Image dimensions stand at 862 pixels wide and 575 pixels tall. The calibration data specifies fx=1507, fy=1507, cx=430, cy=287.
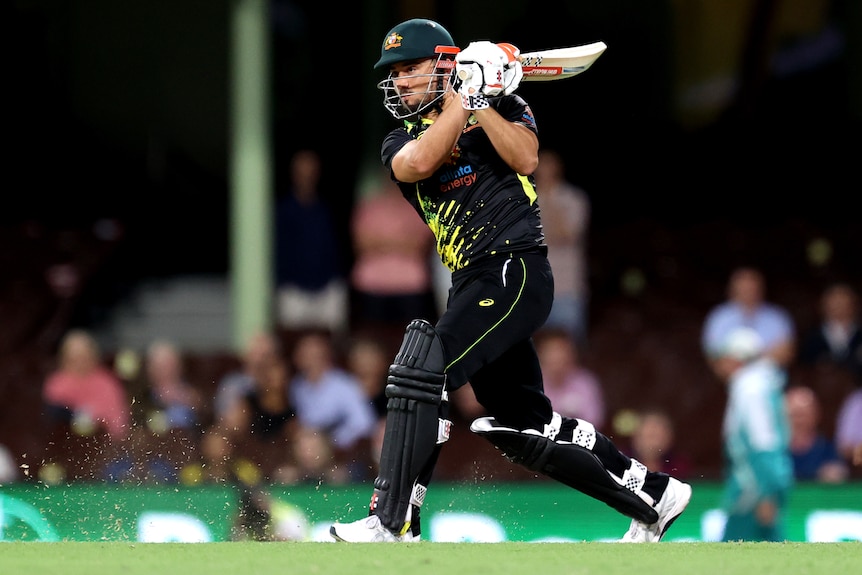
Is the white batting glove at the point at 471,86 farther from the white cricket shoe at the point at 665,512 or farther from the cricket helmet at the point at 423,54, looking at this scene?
the white cricket shoe at the point at 665,512

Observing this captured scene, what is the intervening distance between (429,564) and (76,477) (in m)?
4.35

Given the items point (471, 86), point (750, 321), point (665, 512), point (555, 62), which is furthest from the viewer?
point (750, 321)

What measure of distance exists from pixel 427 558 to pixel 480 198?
143 cm

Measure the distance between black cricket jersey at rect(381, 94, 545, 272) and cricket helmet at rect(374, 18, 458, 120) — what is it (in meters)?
0.11

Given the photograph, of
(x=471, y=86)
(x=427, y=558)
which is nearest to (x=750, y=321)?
(x=471, y=86)

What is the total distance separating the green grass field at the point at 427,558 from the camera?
4.34 meters

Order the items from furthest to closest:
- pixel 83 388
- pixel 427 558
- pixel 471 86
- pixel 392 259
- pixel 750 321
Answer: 1. pixel 392 259
2. pixel 750 321
3. pixel 83 388
4. pixel 471 86
5. pixel 427 558

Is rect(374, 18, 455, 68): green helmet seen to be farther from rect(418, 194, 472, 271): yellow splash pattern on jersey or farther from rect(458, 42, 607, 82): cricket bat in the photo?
rect(418, 194, 472, 271): yellow splash pattern on jersey

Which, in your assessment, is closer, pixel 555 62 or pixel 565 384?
pixel 555 62

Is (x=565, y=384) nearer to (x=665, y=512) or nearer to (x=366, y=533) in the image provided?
(x=665, y=512)

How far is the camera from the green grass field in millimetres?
4340

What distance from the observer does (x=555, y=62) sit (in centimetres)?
559

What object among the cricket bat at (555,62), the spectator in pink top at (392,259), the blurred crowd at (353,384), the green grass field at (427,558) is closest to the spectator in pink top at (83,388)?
the blurred crowd at (353,384)

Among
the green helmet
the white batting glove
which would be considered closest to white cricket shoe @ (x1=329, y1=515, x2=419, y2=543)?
the white batting glove
